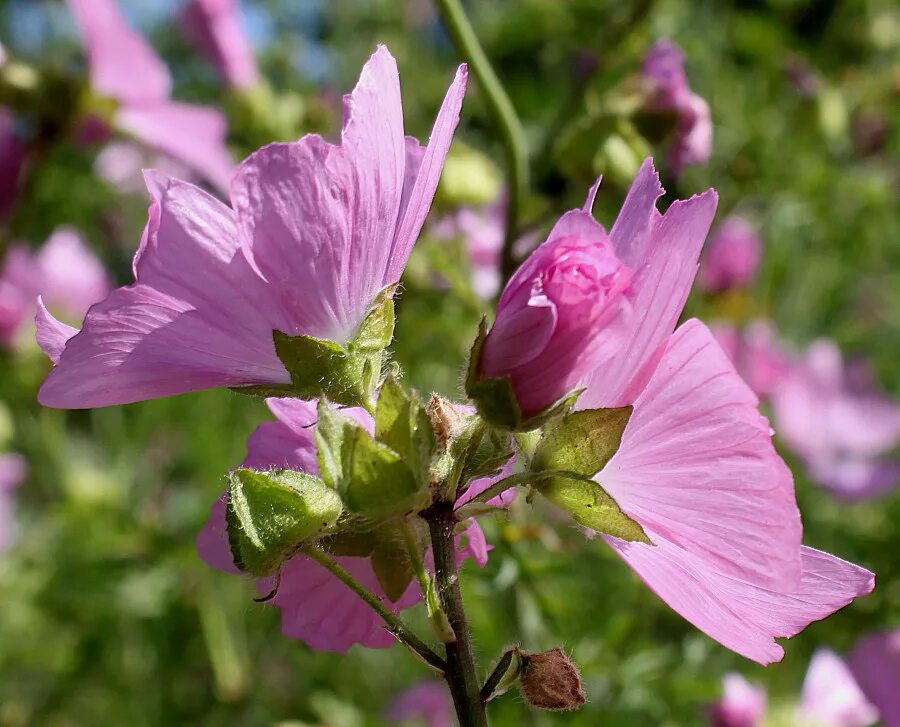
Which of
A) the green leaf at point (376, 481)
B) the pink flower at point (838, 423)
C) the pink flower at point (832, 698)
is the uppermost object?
the green leaf at point (376, 481)

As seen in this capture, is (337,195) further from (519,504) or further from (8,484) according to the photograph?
(8,484)

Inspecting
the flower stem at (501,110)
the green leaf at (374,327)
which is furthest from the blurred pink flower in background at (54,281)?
the green leaf at (374,327)

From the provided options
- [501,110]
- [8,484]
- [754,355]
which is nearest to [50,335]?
[501,110]

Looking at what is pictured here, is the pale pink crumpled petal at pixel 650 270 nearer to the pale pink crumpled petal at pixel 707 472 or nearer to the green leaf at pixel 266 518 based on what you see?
the pale pink crumpled petal at pixel 707 472

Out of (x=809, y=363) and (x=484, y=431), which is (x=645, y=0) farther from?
(x=809, y=363)

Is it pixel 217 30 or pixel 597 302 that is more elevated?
pixel 597 302

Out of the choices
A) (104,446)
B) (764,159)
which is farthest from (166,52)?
(764,159)
